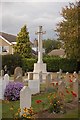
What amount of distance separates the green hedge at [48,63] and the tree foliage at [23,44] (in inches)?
285

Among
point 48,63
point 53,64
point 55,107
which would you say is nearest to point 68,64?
point 53,64

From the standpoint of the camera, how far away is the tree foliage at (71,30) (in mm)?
26281

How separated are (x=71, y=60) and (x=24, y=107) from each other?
28.7 meters

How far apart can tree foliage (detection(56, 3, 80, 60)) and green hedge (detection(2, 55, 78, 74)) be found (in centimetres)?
758

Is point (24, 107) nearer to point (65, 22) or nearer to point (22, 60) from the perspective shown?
point (65, 22)

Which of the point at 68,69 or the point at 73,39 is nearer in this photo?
the point at 73,39

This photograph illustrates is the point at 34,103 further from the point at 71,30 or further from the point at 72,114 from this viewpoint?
the point at 71,30

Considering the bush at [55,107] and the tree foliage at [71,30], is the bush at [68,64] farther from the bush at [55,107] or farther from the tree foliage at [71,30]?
the bush at [55,107]

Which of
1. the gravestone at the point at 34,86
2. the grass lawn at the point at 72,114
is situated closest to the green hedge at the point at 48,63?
the gravestone at the point at 34,86

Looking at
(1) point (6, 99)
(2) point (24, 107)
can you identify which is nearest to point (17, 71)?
(1) point (6, 99)

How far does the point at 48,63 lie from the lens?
124 feet

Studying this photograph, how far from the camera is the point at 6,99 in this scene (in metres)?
13.0

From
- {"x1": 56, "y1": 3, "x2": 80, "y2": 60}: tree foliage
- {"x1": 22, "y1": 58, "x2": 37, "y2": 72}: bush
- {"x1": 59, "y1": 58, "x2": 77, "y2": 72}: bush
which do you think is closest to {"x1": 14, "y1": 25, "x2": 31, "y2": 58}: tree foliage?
{"x1": 22, "y1": 58, "x2": 37, "y2": 72}: bush

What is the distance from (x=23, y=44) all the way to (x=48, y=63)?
11.0m
